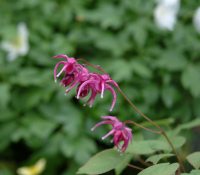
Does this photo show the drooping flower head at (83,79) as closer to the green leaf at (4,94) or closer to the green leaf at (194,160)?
the green leaf at (194,160)

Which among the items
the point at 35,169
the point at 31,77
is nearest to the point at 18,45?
the point at 31,77

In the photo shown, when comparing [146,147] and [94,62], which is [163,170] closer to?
[146,147]

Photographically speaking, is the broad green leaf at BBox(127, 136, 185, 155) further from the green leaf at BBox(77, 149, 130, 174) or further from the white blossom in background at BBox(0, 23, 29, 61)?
the white blossom in background at BBox(0, 23, 29, 61)

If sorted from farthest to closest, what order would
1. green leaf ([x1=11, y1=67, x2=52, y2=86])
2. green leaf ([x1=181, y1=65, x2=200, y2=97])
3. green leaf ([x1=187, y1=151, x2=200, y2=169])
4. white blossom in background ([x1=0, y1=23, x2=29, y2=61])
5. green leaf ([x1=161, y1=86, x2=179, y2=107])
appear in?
white blossom in background ([x1=0, y1=23, x2=29, y2=61]) < green leaf ([x1=11, y1=67, x2=52, y2=86]) < green leaf ([x1=161, y1=86, x2=179, y2=107]) < green leaf ([x1=181, y1=65, x2=200, y2=97]) < green leaf ([x1=187, y1=151, x2=200, y2=169])

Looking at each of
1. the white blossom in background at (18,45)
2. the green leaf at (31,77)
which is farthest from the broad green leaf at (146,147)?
the white blossom in background at (18,45)

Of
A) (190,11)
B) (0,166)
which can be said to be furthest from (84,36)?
(0,166)

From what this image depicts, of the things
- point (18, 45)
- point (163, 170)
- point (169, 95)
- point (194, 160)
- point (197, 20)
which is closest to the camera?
point (163, 170)

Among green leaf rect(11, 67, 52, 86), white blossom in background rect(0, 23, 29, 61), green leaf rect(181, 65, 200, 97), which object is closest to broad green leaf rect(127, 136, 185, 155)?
green leaf rect(181, 65, 200, 97)
